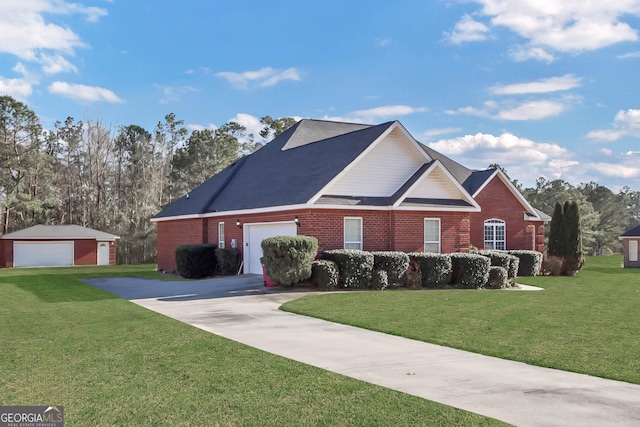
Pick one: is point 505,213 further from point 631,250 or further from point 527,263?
point 631,250

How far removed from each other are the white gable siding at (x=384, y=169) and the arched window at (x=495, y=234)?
10029 mm

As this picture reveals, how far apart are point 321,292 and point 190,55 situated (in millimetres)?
16587

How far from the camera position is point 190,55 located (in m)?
29.0

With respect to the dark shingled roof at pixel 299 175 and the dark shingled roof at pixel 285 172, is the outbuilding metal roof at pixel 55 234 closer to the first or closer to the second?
the dark shingled roof at pixel 285 172

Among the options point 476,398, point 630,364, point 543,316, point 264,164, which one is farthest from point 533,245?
point 476,398

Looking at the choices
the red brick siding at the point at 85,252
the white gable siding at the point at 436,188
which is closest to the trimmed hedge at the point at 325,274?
the white gable siding at the point at 436,188

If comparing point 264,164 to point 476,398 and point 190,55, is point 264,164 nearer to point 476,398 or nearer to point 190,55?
point 190,55

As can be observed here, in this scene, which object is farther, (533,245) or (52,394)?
(533,245)

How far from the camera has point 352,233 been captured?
2134cm

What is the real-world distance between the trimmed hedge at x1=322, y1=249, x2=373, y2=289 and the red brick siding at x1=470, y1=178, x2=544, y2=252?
45.4 feet

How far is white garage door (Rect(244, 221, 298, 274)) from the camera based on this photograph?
23016 mm

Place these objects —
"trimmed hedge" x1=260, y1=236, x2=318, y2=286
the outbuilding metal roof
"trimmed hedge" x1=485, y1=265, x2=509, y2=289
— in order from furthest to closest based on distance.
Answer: the outbuilding metal roof → "trimmed hedge" x1=485, y1=265, x2=509, y2=289 → "trimmed hedge" x1=260, y1=236, x2=318, y2=286
